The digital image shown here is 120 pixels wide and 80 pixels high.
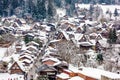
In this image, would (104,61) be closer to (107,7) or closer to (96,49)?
(96,49)

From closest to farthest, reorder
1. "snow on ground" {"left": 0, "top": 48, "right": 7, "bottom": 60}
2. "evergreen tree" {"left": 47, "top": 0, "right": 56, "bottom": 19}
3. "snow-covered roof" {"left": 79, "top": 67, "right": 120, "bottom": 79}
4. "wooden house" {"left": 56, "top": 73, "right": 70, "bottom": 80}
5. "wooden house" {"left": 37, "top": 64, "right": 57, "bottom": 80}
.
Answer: "snow-covered roof" {"left": 79, "top": 67, "right": 120, "bottom": 79} → "wooden house" {"left": 56, "top": 73, "right": 70, "bottom": 80} → "wooden house" {"left": 37, "top": 64, "right": 57, "bottom": 80} → "snow on ground" {"left": 0, "top": 48, "right": 7, "bottom": 60} → "evergreen tree" {"left": 47, "top": 0, "right": 56, "bottom": 19}

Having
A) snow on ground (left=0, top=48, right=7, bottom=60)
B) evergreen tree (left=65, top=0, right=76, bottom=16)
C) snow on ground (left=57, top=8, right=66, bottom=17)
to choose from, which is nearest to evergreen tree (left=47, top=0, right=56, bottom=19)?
snow on ground (left=57, top=8, right=66, bottom=17)

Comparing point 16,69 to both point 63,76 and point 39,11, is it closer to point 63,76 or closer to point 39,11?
point 63,76

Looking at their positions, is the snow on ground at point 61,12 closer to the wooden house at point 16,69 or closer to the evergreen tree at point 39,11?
the evergreen tree at point 39,11

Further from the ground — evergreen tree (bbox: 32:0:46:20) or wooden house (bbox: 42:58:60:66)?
evergreen tree (bbox: 32:0:46:20)

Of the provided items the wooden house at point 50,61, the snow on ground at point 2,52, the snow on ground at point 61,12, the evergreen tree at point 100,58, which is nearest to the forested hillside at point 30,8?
the snow on ground at point 61,12

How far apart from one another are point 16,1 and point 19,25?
733 centimetres

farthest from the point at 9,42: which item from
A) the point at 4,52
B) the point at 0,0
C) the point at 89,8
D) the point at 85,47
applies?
the point at 89,8

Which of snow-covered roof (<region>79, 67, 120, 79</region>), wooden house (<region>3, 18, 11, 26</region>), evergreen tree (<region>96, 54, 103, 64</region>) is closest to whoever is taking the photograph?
snow-covered roof (<region>79, 67, 120, 79</region>)

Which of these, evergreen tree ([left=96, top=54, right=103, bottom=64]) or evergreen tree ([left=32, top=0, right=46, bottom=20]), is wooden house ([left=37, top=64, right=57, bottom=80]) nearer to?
evergreen tree ([left=96, top=54, right=103, bottom=64])

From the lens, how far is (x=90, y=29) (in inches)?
1775

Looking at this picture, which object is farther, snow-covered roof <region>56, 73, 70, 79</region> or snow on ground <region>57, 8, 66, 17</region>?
snow on ground <region>57, 8, 66, 17</region>

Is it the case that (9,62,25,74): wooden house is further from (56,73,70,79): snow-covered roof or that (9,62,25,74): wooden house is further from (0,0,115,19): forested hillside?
(0,0,115,19): forested hillside

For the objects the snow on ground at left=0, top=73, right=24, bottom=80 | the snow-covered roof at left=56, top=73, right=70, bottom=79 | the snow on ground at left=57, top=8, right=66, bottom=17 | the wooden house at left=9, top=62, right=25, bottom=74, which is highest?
the snow on ground at left=57, top=8, right=66, bottom=17
